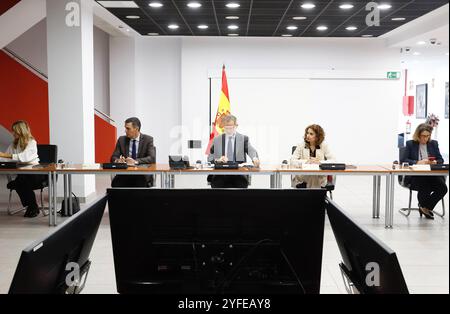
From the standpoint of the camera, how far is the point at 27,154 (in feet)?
19.5

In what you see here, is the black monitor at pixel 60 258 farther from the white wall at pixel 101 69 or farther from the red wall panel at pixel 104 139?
the white wall at pixel 101 69

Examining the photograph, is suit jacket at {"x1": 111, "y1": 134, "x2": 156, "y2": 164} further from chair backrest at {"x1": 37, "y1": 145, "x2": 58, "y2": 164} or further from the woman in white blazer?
the woman in white blazer

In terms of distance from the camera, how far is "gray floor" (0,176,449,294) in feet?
12.3

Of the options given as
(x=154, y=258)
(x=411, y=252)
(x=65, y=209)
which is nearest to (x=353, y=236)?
(x=154, y=258)

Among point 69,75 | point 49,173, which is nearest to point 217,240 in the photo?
point 49,173

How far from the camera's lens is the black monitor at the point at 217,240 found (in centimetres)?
149

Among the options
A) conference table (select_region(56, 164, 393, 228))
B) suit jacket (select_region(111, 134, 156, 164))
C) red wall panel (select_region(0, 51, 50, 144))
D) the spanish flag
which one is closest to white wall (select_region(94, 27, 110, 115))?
red wall panel (select_region(0, 51, 50, 144))

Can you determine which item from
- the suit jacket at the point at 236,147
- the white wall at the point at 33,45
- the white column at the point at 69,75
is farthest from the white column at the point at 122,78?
the suit jacket at the point at 236,147

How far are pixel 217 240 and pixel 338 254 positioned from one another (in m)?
3.27

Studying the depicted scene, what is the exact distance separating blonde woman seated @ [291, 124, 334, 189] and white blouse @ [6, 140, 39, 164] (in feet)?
10.1

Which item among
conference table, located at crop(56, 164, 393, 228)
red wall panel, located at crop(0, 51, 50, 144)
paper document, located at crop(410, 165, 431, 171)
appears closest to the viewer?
conference table, located at crop(56, 164, 393, 228)

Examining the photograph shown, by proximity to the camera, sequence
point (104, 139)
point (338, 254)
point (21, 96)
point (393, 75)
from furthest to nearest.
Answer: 1. point (393, 75)
2. point (104, 139)
3. point (21, 96)
4. point (338, 254)

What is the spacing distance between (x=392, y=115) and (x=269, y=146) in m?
2.63

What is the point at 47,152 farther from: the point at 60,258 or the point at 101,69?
the point at 60,258
